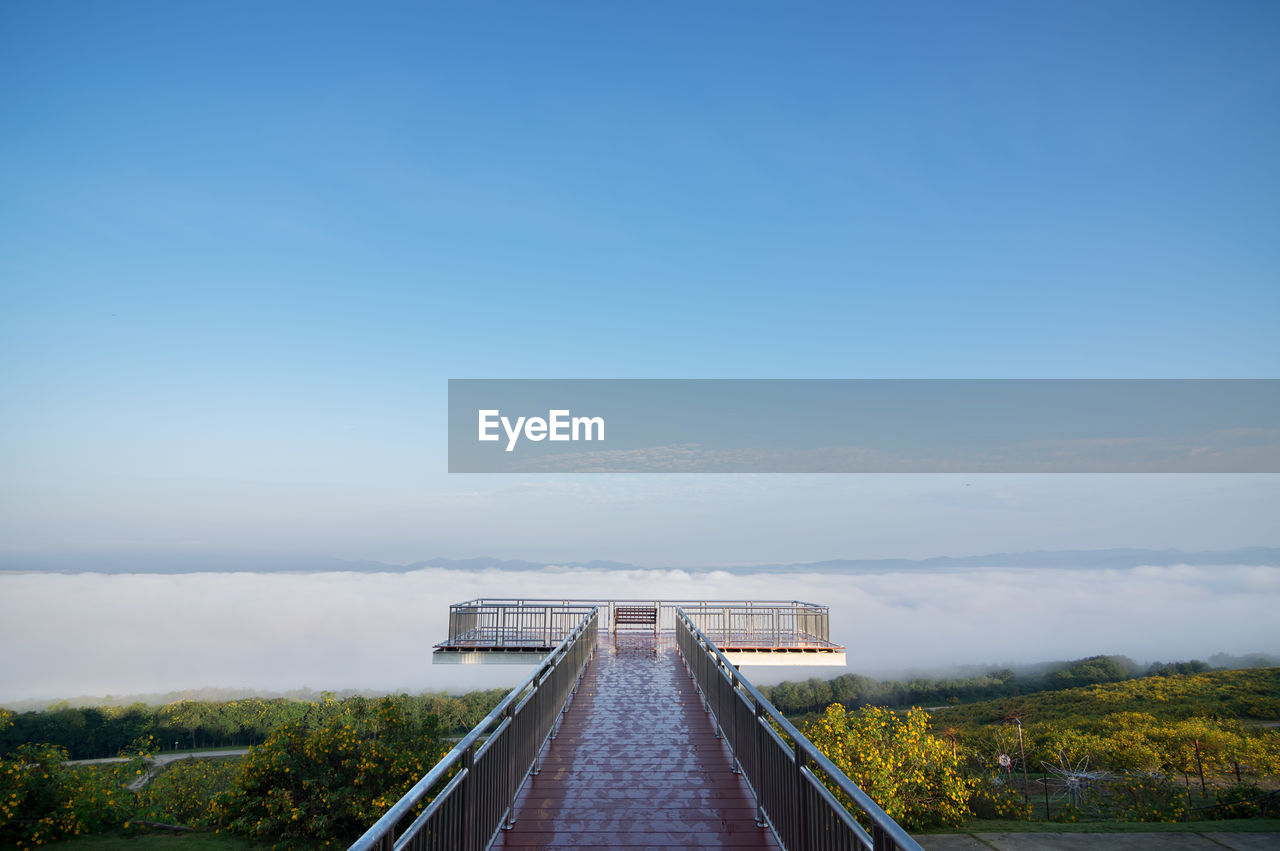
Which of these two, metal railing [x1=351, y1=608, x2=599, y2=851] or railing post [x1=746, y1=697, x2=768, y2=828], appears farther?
railing post [x1=746, y1=697, x2=768, y2=828]

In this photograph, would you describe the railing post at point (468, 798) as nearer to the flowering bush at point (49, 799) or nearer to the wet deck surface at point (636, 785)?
the wet deck surface at point (636, 785)

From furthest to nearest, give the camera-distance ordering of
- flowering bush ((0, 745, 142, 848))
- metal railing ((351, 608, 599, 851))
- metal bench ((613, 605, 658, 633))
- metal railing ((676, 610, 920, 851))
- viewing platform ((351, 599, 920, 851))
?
metal bench ((613, 605, 658, 633)), flowering bush ((0, 745, 142, 848)), viewing platform ((351, 599, 920, 851)), metal railing ((351, 608, 599, 851)), metal railing ((676, 610, 920, 851))

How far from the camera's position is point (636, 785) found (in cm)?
757

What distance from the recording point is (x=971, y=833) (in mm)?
24438

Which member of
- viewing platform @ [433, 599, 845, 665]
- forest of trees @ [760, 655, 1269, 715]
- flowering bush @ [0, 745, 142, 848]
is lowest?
forest of trees @ [760, 655, 1269, 715]

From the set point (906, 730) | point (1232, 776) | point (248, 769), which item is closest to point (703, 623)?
point (906, 730)

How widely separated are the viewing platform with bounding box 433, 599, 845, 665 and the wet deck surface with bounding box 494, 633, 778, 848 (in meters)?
10.8

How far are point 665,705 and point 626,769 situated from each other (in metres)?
3.96

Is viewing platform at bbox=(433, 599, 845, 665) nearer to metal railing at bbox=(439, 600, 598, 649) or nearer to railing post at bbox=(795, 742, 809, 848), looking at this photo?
metal railing at bbox=(439, 600, 598, 649)

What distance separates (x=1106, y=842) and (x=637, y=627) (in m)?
16.0

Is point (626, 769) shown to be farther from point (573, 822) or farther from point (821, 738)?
point (821, 738)

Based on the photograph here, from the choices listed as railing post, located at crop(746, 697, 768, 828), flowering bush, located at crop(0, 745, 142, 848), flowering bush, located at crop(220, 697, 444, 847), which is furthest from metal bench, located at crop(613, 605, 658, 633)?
railing post, located at crop(746, 697, 768, 828)

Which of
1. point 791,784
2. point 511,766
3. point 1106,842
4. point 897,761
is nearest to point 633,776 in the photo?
point 511,766

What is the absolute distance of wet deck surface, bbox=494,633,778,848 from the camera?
6.11 meters
